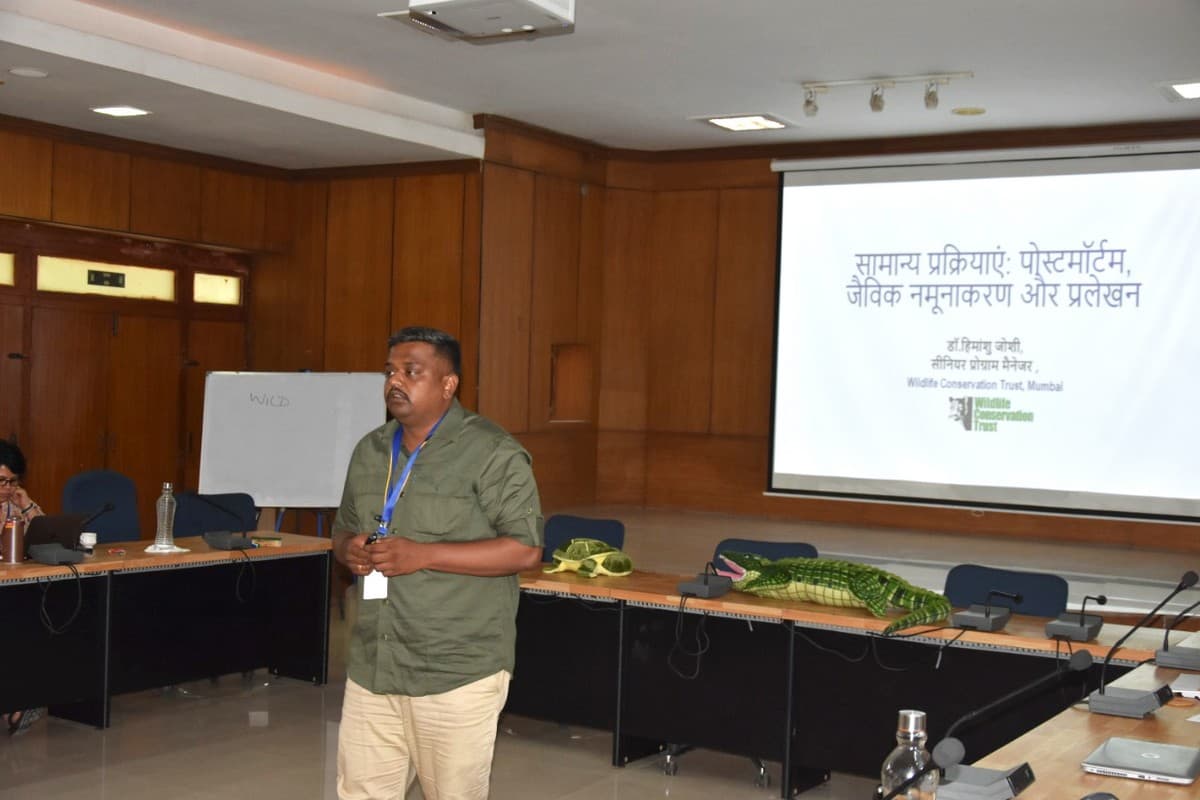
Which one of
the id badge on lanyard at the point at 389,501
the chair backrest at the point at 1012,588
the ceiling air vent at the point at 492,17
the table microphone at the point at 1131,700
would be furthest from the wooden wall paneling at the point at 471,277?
the table microphone at the point at 1131,700

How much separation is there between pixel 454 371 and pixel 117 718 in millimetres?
3799

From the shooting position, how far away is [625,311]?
1168 cm

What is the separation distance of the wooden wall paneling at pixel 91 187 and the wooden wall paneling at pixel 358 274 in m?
1.78

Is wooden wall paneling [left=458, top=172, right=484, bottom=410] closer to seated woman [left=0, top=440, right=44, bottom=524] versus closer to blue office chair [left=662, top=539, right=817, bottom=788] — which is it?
blue office chair [left=662, top=539, right=817, bottom=788]

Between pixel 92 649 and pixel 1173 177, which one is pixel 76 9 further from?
pixel 1173 177

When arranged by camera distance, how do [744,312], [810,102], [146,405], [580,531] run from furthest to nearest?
[744,312] → [146,405] → [810,102] → [580,531]

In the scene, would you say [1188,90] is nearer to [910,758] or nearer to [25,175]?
[910,758]

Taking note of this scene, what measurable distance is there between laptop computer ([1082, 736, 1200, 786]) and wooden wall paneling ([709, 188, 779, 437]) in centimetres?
837

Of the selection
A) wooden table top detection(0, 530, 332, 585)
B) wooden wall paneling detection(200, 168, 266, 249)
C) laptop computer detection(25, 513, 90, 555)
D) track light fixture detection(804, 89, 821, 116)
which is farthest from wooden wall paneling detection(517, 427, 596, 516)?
laptop computer detection(25, 513, 90, 555)

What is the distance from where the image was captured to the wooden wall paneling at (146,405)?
9.61m

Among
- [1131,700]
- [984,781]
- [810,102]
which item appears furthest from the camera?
[810,102]

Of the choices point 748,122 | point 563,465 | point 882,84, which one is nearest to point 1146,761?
point 882,84

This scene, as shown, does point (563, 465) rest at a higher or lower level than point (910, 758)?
lower

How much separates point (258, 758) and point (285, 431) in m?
3.66
